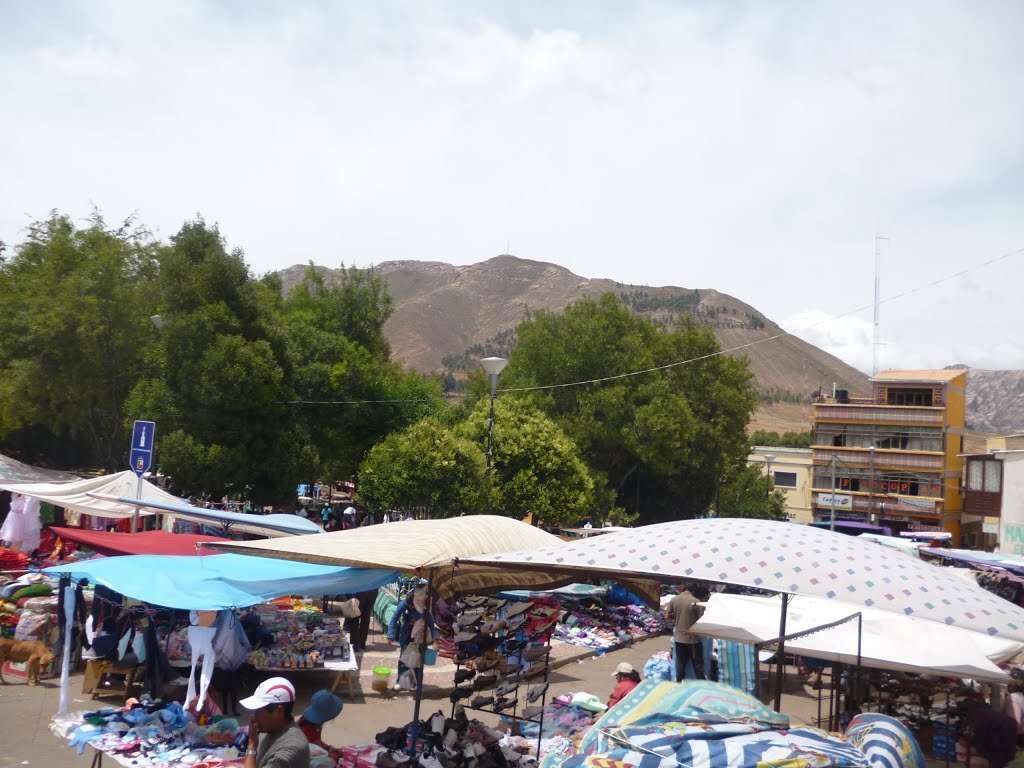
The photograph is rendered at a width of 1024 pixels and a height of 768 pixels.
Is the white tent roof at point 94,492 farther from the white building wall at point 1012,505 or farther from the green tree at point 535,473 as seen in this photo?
the white building wall at point 1012,505

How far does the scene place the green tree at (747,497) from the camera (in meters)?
47.4

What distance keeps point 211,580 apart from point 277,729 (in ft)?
14.9

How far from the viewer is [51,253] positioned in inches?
1030

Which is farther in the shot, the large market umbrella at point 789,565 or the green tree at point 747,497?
the green tree at point 747,497

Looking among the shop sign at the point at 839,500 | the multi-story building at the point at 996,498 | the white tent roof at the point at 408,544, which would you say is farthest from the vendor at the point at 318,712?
the shop sign at the point at 839,500

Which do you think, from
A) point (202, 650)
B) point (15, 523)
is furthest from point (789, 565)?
point (15, 523)

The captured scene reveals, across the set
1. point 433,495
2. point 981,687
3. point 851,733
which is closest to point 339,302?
point 433,495

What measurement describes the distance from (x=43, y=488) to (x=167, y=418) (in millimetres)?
7616

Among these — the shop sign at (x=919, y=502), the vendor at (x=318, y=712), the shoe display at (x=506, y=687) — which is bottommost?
the shop sign at (x=919, y=502)

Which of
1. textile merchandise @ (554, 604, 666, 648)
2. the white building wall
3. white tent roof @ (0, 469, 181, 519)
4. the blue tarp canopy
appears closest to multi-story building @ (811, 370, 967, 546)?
the white building wall

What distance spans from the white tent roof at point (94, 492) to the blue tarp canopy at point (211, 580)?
7.02 metres

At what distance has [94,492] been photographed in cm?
1673

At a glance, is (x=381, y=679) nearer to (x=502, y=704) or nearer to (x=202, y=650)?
(x=202, y=650)

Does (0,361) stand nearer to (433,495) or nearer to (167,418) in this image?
(167,418)
